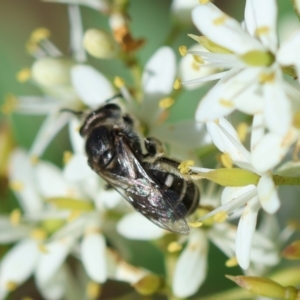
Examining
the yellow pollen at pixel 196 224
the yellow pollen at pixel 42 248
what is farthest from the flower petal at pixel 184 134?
the yellow pollen at pixel 42 248

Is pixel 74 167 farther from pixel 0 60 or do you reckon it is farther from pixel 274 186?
pixel 0 60

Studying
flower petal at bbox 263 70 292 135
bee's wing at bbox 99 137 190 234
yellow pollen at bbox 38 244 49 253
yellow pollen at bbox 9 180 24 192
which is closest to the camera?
flower petal at bbox 263 70 292 135

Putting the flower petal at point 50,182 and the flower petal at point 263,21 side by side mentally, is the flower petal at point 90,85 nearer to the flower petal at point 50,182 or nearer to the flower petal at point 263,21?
the flower petal at point 50,182

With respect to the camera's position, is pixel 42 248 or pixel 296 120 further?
pixel 42 248

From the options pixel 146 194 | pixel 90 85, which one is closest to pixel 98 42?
pixel 90 85

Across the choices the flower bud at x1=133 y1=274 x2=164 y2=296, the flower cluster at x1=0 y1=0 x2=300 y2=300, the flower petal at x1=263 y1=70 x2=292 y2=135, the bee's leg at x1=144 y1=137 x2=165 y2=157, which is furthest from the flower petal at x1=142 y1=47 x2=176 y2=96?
the flower petal at x1=263 y1=70 x2=292 y2=135

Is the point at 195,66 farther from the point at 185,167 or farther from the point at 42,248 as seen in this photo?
the point at 42,248

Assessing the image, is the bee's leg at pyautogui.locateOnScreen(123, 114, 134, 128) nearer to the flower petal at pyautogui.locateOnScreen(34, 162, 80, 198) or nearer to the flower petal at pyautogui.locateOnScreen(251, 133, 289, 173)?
the flower petal at pyautogui.locateOnScreen(34, 162, 80, 198)

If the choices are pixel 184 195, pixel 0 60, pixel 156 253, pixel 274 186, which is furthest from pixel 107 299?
pixel 274 186
